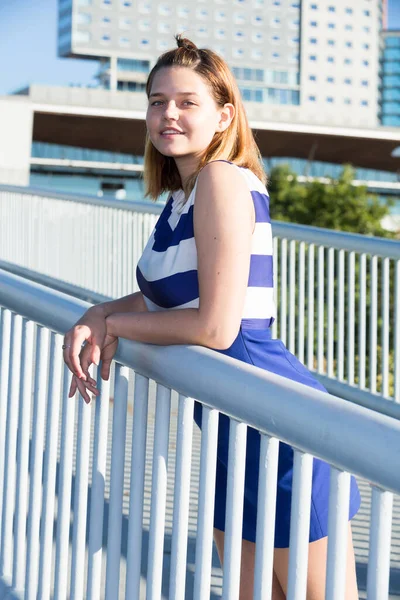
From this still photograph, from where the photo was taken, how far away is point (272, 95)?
109 metres

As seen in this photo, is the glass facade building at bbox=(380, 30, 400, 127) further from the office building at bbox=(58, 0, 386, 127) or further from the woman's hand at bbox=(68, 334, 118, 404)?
the woman's hand at bbox=(68, 334, 118, 404)

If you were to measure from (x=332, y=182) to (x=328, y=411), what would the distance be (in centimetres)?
2382

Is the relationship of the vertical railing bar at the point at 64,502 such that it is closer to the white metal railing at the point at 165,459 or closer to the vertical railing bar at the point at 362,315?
the white metal railing at the point at 165,459

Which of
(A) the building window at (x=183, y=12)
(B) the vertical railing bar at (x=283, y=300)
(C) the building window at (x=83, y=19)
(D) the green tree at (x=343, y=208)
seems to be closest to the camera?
(B) the vertical railing bar at (x=283, y=300)

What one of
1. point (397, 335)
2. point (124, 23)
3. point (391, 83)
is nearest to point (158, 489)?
point (397, 335)

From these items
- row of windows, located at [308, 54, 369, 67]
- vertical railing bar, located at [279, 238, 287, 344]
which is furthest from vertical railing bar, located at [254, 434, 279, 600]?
row of windows, located at [308, 54, 369, 67]

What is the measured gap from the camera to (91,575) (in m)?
1.82

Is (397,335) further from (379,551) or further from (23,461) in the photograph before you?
(379,551)

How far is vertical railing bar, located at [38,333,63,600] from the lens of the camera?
2.05 m

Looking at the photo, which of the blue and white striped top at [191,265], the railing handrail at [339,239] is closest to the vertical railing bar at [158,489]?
the blue and white striped top at [191,265]

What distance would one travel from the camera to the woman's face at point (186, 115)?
6.22 feet

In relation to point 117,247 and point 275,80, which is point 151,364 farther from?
point 275,80

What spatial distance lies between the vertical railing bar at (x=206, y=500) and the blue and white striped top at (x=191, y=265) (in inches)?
12.4

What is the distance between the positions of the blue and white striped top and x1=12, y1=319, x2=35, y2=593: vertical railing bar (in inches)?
20.4
